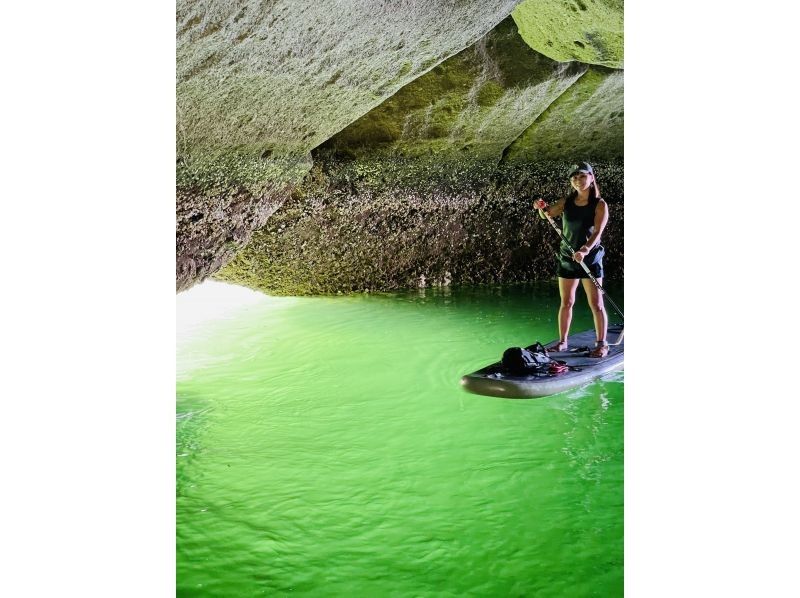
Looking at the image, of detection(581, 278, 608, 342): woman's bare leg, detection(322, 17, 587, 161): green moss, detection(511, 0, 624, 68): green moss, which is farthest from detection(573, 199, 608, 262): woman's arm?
detection(322, 17, 587, 161): green moss

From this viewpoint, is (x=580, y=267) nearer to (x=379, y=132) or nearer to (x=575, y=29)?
(x=575, y=29)

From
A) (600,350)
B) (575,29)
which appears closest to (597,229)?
(600,350)

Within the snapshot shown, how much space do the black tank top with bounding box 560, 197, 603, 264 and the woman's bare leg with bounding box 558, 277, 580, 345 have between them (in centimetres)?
12

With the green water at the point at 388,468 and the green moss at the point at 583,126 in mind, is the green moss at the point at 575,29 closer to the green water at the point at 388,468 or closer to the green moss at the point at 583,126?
the green moss at the point at 583,126

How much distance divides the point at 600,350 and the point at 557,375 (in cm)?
24

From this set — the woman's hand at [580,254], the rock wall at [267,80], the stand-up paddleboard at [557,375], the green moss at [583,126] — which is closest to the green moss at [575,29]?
the green moss at [583,126]

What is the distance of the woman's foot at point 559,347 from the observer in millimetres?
3621

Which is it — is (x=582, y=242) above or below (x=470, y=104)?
below

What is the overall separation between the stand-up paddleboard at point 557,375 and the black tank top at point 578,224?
400 mm

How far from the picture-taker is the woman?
3.52 meters

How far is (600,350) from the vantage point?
3580 millimetres

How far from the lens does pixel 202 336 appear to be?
3465mm
